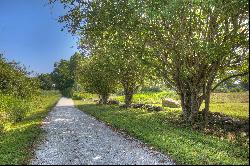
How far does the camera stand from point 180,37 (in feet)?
89.7

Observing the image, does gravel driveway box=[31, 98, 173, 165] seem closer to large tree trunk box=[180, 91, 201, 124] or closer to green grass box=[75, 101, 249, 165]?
green grass box=[75, 101, 249, 165]

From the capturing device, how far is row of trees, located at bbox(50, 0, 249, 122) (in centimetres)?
2328

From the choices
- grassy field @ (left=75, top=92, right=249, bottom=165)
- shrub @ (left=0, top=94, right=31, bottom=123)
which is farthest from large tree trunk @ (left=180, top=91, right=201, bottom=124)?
shrub @ (left=0, top=94, right=31, bottom=123)

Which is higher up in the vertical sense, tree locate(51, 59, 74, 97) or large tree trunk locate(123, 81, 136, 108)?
tree locate(51, 59, 74, 97)

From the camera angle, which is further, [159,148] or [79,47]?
[79,47]

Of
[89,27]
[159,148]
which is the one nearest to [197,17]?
[89,27]

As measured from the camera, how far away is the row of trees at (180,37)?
2328cm

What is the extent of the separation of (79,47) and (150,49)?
79.5 ft

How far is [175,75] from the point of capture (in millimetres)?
29516

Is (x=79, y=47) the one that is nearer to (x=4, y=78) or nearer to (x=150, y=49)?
(x=4, y=78)

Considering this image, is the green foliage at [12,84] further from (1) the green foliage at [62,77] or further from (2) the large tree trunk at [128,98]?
(1) the green foliage at [62,77]

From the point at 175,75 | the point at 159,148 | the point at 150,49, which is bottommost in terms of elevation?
the point at 159,148

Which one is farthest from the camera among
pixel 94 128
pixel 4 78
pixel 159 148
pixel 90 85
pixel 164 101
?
pixel 90 85

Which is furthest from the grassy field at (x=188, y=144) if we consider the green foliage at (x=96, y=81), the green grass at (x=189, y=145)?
the green foliage at (x=96, y=81)
